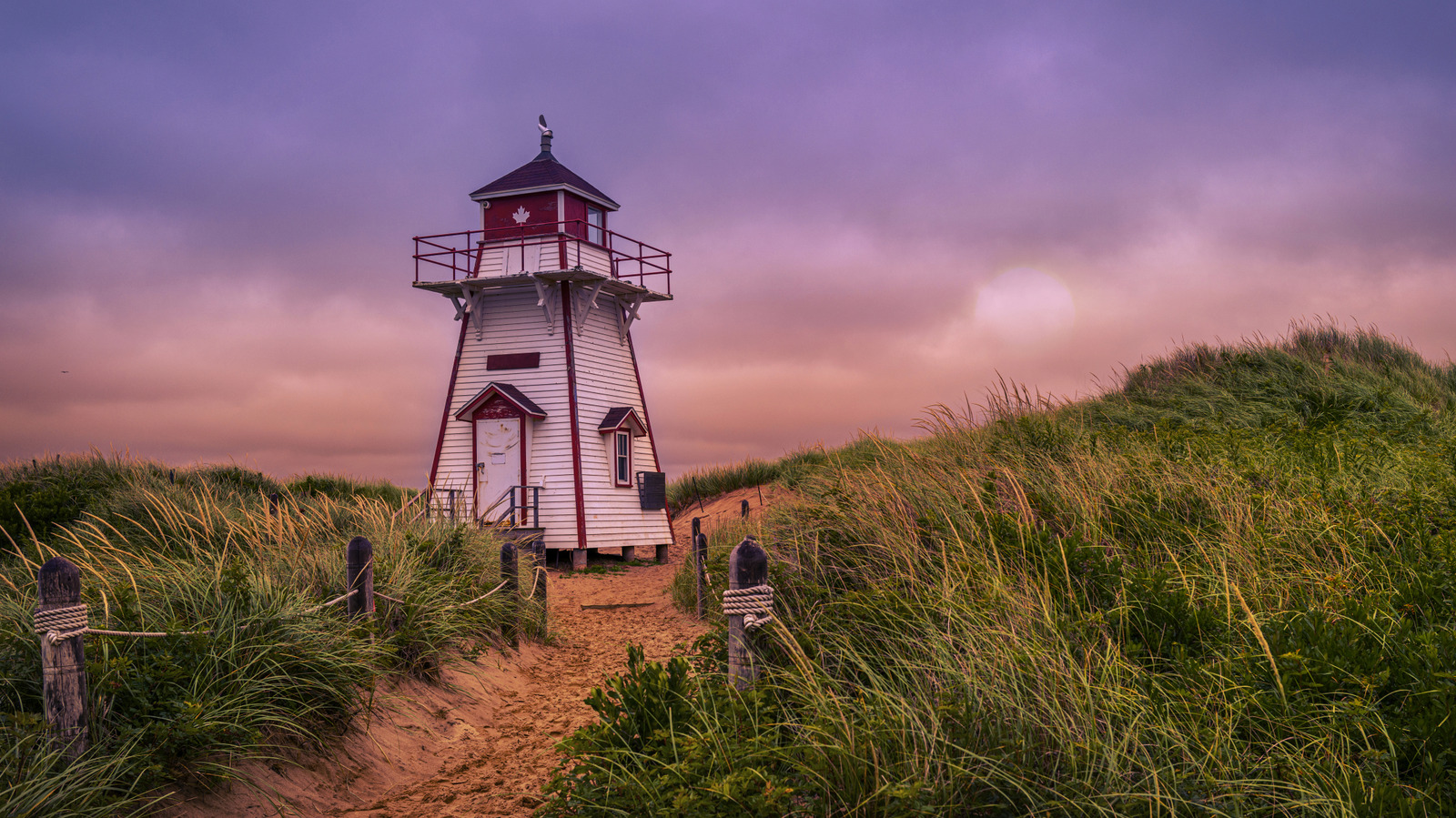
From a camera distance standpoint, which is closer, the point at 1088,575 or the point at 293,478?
the point at 1088,575

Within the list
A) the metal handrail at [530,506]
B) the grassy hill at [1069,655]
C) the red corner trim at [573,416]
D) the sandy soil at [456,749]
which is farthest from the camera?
the red corner trim at [573,416]

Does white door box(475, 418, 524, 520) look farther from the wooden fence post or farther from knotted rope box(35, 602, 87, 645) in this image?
knotted rope box(35, 602, 87, 645)

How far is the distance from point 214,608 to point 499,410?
15486 millimetres

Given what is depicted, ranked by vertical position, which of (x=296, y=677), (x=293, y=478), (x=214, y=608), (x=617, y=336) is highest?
(x=617, y=336)

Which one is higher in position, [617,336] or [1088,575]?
[617,336]

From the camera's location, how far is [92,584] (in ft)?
20.2

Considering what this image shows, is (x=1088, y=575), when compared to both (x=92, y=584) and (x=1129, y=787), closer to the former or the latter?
(x=1129, y=787)

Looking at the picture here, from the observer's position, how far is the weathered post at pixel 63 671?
4.43 metres

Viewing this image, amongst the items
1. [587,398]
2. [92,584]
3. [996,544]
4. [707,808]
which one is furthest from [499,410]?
[707,808]

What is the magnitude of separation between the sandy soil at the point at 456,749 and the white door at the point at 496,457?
10.3m

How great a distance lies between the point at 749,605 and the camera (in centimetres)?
478

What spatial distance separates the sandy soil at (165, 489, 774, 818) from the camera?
5.25m

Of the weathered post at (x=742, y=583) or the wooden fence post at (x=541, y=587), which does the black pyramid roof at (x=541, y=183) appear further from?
the weathered post at (x=742, y=583)

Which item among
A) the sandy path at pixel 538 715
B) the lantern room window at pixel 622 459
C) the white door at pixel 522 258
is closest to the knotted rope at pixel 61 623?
the sandy path at pixel 538 715
